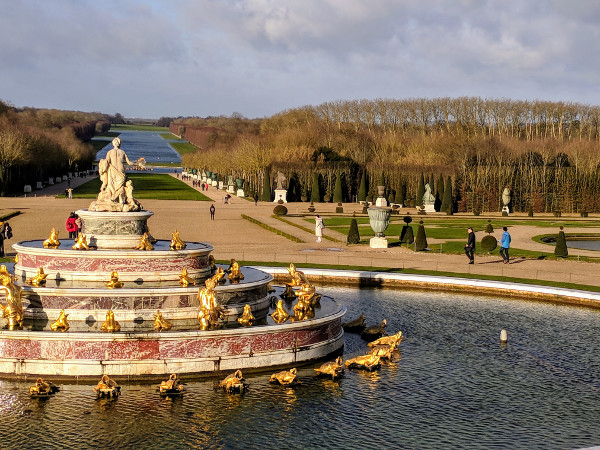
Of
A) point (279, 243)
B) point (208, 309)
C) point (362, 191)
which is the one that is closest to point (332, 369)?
point (208, 309)

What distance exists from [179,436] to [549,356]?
1155 cm

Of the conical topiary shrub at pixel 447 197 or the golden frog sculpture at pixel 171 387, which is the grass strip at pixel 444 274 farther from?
the conical topiary shrub at pixel 447 197

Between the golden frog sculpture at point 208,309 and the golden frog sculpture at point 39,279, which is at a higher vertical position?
the golden frog sculpture at point 39,279

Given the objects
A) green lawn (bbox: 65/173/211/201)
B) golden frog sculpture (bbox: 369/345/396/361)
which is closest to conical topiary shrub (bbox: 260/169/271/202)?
green lawn (bbox: 65/173/211/201)

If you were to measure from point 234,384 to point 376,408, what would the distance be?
3.36 metres

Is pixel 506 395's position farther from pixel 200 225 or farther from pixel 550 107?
pixel 550 107

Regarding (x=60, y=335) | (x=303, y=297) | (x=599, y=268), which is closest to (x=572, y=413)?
(x=303, y=297)

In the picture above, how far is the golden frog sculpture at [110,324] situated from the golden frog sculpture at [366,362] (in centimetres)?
606

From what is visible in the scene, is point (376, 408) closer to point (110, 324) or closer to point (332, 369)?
point (332, 369)

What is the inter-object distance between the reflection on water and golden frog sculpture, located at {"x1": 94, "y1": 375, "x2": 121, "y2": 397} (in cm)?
23

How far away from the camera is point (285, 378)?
19641 millimetres

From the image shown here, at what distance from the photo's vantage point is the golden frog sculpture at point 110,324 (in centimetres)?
2034

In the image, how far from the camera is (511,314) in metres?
28.5

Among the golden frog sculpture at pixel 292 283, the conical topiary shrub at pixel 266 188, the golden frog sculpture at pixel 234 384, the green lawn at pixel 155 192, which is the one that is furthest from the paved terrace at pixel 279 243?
the golden frog sculpture at pixel 234 384
